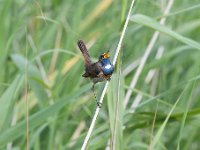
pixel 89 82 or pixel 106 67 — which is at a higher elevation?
pixel 89 82

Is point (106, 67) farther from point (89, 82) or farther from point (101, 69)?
point (89, 82)

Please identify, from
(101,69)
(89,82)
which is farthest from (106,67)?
(89,82)

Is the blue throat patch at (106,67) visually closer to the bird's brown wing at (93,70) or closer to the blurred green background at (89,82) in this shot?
the bird's brown wing at (93,70)

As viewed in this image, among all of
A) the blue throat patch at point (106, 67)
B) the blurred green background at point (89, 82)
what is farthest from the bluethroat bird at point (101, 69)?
the blurred green background at point (89, 82)

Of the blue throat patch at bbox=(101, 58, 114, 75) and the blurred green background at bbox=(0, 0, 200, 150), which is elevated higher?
the blurred green background at bbox=(0, 0, 200, 150)

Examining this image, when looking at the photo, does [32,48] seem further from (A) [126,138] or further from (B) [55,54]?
(A) [126,138]

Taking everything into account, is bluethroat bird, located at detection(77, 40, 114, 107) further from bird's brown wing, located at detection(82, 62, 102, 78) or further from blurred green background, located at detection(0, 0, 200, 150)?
blurred green background, located at detection(0, 0, 200, 150)

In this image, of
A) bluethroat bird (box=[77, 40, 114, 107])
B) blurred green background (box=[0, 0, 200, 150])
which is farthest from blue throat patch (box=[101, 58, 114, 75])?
blurred green background (box=[0, 0, 200, 150])

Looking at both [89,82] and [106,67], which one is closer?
[106,67]
